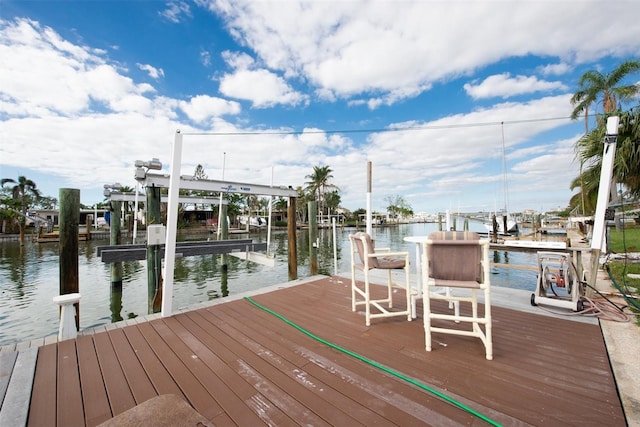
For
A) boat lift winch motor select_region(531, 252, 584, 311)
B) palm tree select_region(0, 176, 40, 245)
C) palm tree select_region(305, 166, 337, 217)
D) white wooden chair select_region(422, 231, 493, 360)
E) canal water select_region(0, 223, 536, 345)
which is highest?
palm tree select_region(305, 166, 337, 217)

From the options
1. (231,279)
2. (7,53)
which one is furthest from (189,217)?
(7,53)

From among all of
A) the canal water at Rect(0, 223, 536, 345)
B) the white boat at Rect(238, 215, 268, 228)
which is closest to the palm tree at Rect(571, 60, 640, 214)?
A: the canal water at Rect(0, 223, 536, 345)

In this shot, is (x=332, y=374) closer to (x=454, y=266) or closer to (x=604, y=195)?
(x=454, y=266)

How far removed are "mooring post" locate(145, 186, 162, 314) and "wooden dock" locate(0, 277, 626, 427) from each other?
1533mm

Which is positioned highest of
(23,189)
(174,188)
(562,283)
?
(23,189)

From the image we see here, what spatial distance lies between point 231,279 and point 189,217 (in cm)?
3096

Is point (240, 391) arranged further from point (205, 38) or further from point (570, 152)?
point (205, 38)

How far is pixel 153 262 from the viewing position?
3.97 meters

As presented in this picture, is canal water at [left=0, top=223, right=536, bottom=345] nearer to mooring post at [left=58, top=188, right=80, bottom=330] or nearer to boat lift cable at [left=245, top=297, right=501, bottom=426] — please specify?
mooring post at [left=58, top=188, right=80, bottom=330]

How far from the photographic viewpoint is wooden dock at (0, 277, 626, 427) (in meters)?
1.31

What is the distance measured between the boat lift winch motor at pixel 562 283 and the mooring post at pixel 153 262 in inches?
207

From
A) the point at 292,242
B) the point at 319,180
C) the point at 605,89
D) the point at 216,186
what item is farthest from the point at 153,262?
the point at 319,180

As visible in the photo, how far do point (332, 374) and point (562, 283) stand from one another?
127 inches

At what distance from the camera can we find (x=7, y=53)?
10.6 feet
